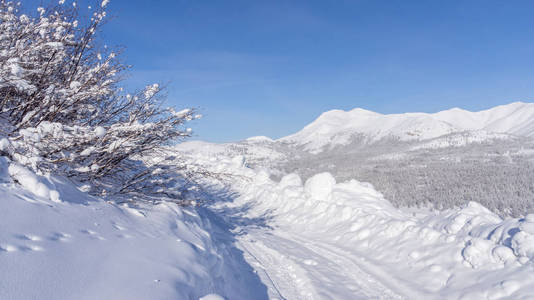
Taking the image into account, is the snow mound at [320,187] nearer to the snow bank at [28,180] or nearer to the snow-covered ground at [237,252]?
the snow-covered ground at [237,252]

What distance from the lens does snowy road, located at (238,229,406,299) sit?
593 cm

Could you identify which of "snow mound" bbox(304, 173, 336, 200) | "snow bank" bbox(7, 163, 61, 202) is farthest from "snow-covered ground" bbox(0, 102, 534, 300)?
"snow mound" bbox(304, 173, 336, 200)

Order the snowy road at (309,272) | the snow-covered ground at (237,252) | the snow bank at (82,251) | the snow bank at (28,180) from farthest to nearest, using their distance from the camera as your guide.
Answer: the snowy road at (309,272) → the snow bank at (28,180) → the snow-covered ground at (237,252) → the snow bank at (82,251)

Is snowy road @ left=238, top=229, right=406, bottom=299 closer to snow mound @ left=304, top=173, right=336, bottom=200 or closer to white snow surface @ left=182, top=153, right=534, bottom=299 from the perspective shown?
white snow surface @ left=182, top=153, right=534, bottom=299

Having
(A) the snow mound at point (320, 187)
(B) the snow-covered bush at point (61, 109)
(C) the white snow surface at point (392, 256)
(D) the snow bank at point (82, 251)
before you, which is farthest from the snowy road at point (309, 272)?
(A) the snow mound at point (320, 187)

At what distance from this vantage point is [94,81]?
4195mm

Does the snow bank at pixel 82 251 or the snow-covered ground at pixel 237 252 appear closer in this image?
the snow bank at pixel 82 251

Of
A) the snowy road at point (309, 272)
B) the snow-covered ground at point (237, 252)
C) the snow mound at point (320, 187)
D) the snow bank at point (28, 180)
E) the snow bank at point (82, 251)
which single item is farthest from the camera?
the snow mound at point (320, 187)

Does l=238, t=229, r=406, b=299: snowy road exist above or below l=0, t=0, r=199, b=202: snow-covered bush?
below

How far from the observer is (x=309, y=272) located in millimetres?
6949

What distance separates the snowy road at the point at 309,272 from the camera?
5926mm

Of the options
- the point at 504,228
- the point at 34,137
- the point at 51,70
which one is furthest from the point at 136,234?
the point at 504,228

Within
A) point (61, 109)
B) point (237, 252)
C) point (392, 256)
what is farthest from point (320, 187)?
point (61, 109)

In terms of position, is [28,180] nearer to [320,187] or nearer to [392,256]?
[392,256]
